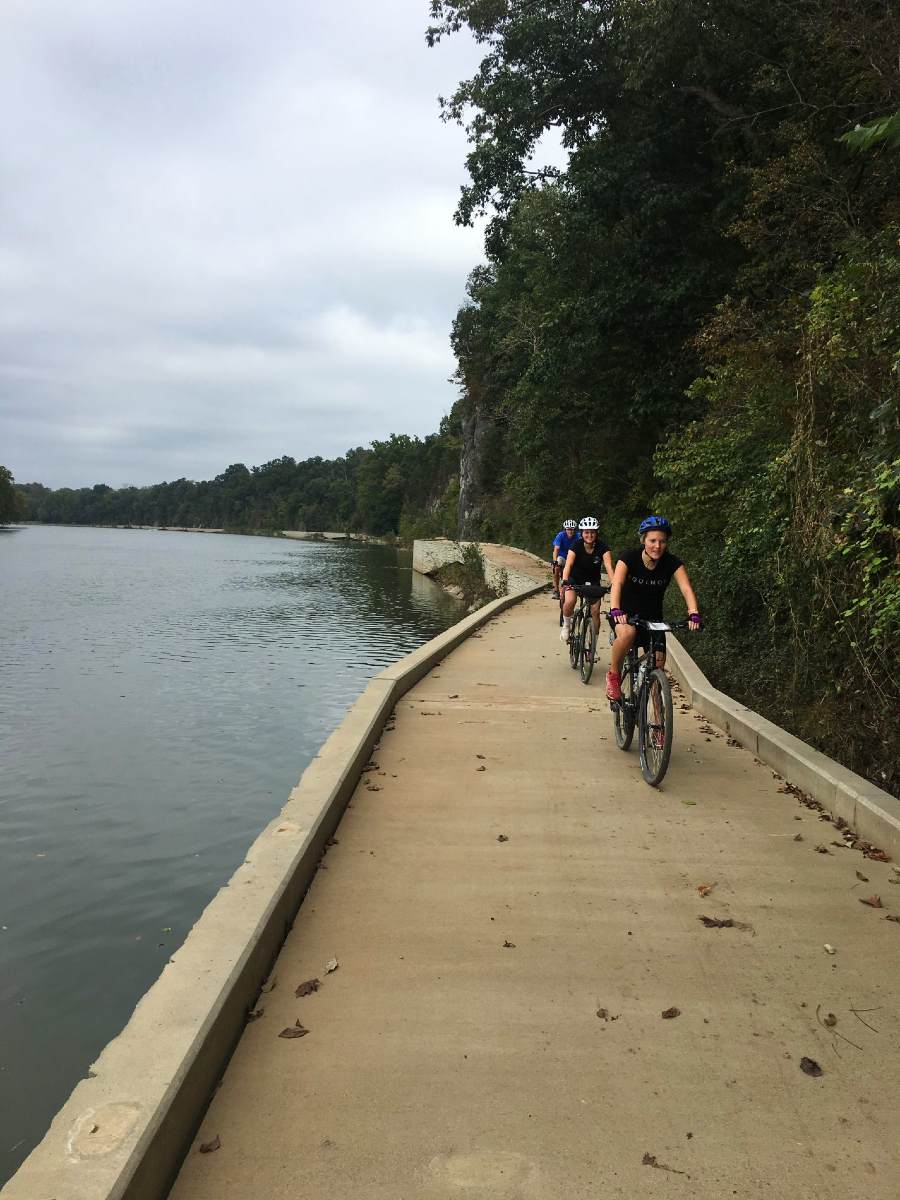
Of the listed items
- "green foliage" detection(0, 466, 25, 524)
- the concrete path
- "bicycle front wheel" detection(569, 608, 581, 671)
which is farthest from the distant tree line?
the concrete path

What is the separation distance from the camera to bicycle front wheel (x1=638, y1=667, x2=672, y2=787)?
632cm

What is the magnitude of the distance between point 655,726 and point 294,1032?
13.1ft

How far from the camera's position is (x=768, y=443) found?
12.7m

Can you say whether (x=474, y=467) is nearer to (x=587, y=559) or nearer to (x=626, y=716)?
(x=587, y=559)

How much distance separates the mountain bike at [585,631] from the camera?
10.6 meters

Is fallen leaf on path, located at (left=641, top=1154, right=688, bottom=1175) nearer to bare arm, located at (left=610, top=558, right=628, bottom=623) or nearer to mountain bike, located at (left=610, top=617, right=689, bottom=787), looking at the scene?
mountain bike, located at (left=610, top=617, right=689, bottom=787)

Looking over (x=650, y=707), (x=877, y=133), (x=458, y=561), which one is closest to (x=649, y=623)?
(x=650, y=707)

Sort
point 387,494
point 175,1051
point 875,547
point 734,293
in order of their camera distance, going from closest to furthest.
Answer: point 175,1051, point 875,547, point 734,293, point 387,494

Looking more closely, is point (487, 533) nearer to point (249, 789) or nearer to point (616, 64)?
point (616, 64)

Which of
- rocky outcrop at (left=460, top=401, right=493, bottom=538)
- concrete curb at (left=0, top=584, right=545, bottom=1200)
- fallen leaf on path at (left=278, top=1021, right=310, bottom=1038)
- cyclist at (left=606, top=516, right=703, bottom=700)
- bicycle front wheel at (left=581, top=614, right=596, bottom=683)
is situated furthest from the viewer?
rocky outcrop at (left=460, top=401, right=493, bottom=538)

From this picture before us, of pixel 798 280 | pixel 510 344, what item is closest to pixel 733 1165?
pixel 798 280

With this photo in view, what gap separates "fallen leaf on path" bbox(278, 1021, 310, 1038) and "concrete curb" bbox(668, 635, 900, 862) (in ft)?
11.3

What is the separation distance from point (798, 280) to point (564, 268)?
8454mm

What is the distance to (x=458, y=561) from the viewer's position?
149 feet
